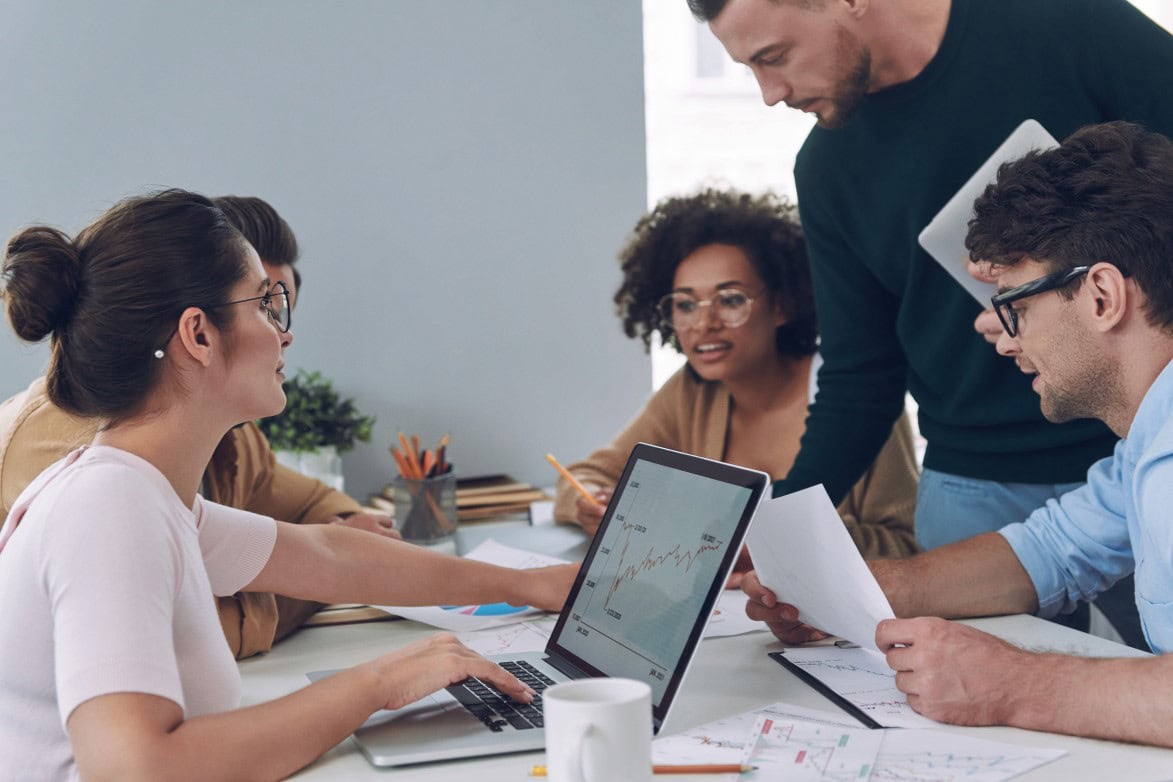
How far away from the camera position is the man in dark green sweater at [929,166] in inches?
66.6

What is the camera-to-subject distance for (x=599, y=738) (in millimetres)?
813

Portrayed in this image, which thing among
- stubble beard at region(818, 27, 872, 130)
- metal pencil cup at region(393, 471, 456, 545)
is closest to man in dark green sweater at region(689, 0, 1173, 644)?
stubble beard at region(818, 27, 872, 130)

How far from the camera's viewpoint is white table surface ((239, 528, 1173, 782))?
987mm

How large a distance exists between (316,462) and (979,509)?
1.48 meters

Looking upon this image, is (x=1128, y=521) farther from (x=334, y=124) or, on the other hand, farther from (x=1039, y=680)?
(x=334, y=124)

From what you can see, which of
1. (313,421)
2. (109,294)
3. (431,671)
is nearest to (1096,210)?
(431,671)

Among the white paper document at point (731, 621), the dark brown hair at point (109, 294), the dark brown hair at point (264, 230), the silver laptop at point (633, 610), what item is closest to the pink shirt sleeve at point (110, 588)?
the dark brown hair at point (109, 294)

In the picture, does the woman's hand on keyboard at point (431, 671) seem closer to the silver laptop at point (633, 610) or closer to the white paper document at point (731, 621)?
the silver laptop at point (633, 610)

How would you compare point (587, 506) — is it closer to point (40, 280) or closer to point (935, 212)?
point (935, 212)

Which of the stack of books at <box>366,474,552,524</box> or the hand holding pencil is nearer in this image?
the hand holding pencil

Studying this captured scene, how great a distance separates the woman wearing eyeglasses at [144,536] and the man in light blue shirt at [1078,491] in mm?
456

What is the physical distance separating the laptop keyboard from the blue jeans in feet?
2.85

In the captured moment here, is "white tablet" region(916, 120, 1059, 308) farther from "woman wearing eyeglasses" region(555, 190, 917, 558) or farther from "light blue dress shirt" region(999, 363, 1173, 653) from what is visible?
"woman wearing eyeglasses" region(555, 190, 917, 558)

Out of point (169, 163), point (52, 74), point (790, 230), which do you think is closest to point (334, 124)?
point (169, 163)
